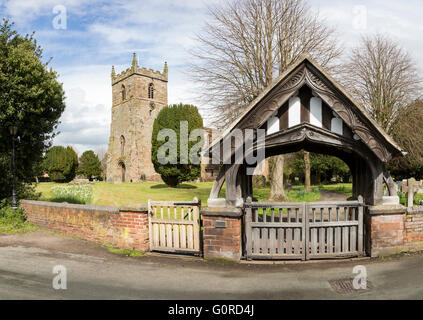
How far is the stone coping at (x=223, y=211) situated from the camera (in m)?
6.43

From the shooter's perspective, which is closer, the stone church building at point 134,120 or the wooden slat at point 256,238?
the wooden slat at point 256,238

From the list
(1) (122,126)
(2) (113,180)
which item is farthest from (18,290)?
(1) (122,126)

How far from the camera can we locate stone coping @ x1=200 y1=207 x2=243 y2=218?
6.43m

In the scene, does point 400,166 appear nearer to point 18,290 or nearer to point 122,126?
point 18,290

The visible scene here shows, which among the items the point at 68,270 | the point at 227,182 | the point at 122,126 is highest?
the point at 122,126

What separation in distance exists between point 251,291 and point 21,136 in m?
12.7

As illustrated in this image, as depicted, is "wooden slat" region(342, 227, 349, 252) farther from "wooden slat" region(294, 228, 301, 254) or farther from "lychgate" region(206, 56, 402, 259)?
"wooden slat" region(294, 228, 301, 254)

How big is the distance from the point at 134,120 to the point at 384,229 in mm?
41913

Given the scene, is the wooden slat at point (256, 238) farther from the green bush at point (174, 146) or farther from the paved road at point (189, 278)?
the green bush at point (174, 146)

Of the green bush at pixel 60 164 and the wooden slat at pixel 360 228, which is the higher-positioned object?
the green bush at pixel 60 164

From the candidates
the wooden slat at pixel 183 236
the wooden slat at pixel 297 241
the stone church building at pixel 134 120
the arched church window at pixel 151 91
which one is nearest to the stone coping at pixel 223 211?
the wooden slat at pixel 183 236

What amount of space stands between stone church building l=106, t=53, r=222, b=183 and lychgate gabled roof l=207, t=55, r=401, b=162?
3816 centimetres

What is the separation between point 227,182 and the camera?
6.66 meters

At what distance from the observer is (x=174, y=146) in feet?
108
